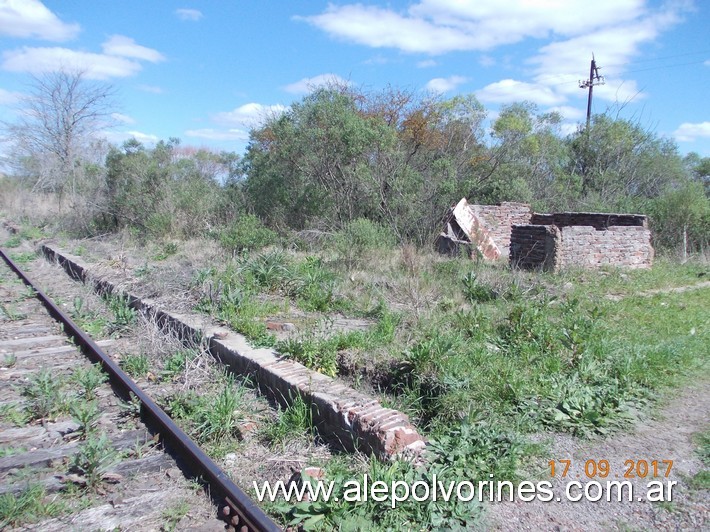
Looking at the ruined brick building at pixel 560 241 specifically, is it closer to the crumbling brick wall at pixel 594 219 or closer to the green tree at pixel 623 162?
the crumbling brick wall at pixel 594 219

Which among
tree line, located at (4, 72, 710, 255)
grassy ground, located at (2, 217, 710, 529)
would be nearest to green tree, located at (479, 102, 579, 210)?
tree line, located at (4, 72, 710, 255)

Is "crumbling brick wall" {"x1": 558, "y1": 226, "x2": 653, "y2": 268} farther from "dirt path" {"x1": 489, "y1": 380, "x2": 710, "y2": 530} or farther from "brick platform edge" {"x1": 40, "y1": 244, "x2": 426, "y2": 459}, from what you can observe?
"brick platform edge" {"x1": 40, "y1": 244, "x2": 426, "y2": 459}

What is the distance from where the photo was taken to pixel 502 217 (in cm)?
1500

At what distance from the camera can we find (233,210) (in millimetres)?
15352

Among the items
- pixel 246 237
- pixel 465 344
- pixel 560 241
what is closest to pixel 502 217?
pixel 560 241

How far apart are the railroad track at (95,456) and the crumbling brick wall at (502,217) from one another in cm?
1070

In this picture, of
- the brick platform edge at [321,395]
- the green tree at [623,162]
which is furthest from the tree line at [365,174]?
the brick platform edge at [321,395]

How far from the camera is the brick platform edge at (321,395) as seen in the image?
3.87 metres

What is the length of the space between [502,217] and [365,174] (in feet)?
13.1

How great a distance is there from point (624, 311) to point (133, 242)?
11.9 m

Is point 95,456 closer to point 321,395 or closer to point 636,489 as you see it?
point 321,395

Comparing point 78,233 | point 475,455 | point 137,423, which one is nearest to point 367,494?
point 475,455

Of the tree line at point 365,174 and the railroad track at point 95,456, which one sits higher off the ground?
the tree line at point 365,174

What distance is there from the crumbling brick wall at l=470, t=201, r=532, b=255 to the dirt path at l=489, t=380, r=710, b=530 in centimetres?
1024
